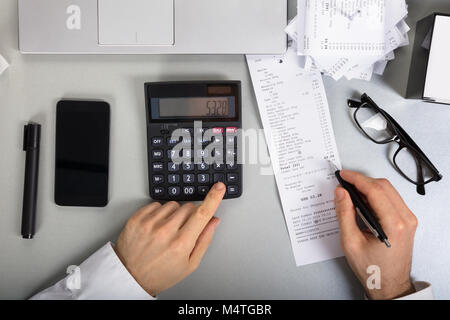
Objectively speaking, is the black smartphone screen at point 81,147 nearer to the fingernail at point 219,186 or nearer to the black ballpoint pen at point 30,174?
the black ballpoint pen at point 30,174

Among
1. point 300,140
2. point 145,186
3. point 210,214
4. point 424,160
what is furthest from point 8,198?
point 424,160

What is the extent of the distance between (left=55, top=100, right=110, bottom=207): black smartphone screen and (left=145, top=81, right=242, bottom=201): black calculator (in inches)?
3.7

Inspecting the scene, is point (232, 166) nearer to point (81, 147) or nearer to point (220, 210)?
point (220, 210)

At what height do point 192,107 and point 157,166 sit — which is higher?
point 192,107

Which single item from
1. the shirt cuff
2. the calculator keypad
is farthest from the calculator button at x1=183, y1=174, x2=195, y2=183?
the shirt cuff

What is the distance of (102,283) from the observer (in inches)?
25.2

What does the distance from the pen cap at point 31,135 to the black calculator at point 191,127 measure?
0.68 ft

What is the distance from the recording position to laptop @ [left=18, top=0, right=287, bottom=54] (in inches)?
25.0

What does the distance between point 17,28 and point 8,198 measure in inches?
12.5

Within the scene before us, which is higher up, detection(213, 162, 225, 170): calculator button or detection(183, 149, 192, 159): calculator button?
detection(183, 149, 192, 159): calculator button

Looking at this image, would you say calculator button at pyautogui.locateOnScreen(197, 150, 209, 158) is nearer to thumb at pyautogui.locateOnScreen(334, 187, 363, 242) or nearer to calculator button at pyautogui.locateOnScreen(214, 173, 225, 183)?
calculator button at pyautogui.locateOnScreen(214, 173, 225, 183)

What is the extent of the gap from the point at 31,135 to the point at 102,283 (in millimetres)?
296

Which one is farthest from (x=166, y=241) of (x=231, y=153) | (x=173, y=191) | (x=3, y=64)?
(x=3, y=64)

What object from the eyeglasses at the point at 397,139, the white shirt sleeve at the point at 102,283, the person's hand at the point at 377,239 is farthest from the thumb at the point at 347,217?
the white shirt sleeve at the point at 102,283
